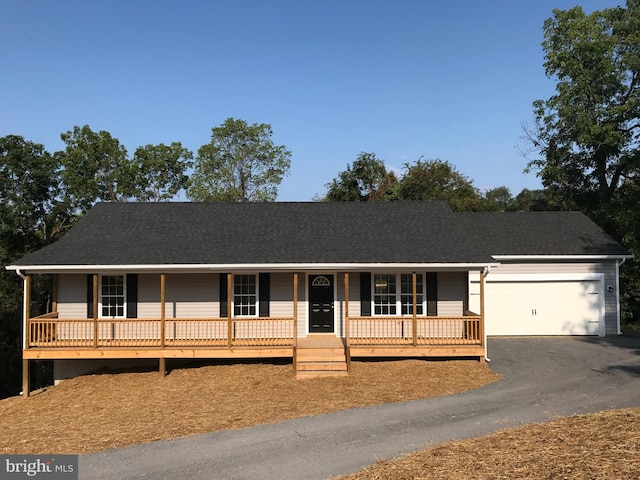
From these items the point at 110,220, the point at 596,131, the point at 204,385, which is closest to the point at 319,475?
the point at 204,385

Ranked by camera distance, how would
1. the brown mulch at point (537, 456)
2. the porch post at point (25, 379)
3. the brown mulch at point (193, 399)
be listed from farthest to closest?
the porch post at point (25, 379) → the brown mulch at point (193, 399) → the brown mulch at point (537, 456)

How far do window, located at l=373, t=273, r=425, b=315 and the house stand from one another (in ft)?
0.11

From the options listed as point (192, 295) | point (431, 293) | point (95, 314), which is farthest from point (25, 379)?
point (431, 293)

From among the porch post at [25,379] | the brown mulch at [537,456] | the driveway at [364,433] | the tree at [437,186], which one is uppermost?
the tree at [437,186]

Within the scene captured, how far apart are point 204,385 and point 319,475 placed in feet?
21.6

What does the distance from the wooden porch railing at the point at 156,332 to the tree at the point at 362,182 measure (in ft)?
88.6

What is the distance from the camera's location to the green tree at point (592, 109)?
28.3m

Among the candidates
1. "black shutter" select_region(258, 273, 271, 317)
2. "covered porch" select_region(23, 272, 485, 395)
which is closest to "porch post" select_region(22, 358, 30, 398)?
"covered porch" select_region(23, 272, 485, 395)

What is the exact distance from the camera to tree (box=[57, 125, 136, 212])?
3403cm

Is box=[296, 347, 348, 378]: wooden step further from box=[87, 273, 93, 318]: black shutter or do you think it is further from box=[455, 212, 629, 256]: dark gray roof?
box=[455, 212, 629, 256]: dark gray roof

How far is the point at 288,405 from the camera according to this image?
10.7 m

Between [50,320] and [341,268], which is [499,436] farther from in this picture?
[50,320]

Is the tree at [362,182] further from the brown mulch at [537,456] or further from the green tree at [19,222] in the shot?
the brown mulch at [537,456]

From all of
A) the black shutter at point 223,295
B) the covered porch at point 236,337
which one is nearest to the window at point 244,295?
the black shutter at point 223,295
